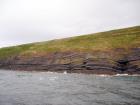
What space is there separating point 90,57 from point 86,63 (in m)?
5.20

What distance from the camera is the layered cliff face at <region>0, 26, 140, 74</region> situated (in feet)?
367

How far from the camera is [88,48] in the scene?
13800cm

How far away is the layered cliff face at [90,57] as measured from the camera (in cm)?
11194

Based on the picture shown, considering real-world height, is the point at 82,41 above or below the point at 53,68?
above

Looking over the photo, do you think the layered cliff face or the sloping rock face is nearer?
the sloping rock face

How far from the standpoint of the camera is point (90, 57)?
124938 millimetres

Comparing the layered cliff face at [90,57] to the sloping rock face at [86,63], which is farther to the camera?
the layered cliff face at [90,57]

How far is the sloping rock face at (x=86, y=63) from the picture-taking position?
109750 mm

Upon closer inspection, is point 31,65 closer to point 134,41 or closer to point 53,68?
point 53,68

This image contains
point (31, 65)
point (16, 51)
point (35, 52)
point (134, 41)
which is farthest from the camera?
point (16, 51)

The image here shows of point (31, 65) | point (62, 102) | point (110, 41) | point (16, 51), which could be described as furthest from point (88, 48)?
point (62, 102)

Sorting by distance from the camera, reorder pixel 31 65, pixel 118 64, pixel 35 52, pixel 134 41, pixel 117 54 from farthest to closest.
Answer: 1. pixel 35 52
2. pixel 31 65
3. pixel 134 41
4. pixel 117 54
5. pixel 118 64

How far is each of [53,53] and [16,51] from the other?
171ft

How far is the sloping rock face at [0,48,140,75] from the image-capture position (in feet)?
360
